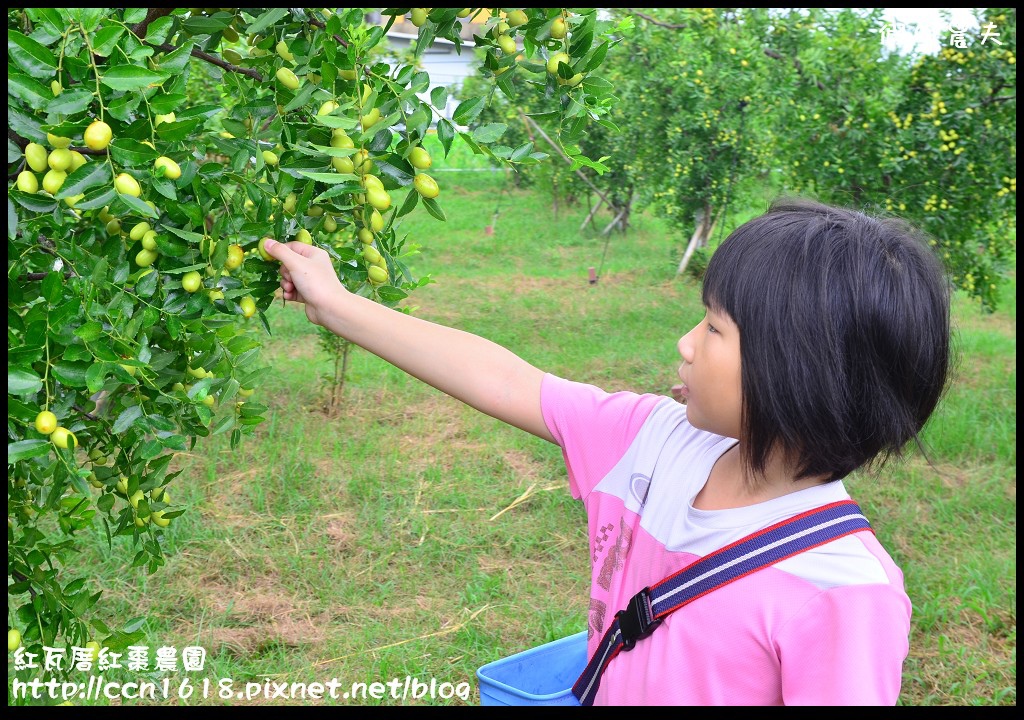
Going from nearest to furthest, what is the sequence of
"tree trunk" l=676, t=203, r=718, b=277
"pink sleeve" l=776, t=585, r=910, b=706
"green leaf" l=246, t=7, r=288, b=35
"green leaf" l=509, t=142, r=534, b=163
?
"pink sleeve" l=776, t=585, r=910, b=706, "green leaf" l=246, t=7, r=288, b=35, "green leaf" l=509, t=142, r=534, b=163, "tree trunk" l=676, t=203, r=718, b=277

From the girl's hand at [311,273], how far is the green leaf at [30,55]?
33 cm

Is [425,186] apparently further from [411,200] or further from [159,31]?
[159,31]

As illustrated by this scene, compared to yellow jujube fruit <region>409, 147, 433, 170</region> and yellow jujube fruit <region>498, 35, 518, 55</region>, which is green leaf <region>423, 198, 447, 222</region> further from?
yellow jujube fruit <region>498, 35, 518, 55</region>

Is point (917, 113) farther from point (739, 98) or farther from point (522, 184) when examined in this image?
point (522, 184)

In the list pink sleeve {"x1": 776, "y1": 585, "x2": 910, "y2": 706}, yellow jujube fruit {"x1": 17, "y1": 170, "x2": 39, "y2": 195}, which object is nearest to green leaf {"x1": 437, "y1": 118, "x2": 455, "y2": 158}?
yellow jujube fruit {"x1": 17, "y1": 170, "x2": 39, "y2": 195}

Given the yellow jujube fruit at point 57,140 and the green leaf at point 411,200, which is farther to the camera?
the green leaf at point 411,200

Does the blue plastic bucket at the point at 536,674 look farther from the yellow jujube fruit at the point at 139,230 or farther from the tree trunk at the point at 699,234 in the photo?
the tree trunk at the point at 699,234

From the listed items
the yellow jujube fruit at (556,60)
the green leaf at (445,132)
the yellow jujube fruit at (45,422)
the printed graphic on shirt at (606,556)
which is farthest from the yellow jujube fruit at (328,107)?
the printed graphic on shirt at (606,556)

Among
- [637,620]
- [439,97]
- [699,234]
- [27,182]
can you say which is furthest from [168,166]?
[699,234]

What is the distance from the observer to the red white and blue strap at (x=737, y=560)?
993 mm

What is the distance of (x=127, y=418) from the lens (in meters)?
1.14

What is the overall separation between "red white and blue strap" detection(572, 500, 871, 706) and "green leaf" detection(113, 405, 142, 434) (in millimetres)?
641

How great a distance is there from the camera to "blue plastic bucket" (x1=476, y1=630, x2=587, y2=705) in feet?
4.13

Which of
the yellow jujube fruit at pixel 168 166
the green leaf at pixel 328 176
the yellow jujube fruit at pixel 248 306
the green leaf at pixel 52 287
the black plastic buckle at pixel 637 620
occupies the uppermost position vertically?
the yellow jujube fruit at pixel 168 166
